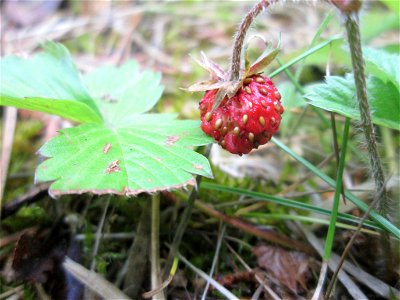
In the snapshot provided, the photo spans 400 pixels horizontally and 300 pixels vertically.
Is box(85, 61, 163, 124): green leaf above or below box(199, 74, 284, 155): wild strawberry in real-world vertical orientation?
below

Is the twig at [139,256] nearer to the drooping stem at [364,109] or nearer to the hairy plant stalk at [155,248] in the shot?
the hairy plant stalk at [155,248]

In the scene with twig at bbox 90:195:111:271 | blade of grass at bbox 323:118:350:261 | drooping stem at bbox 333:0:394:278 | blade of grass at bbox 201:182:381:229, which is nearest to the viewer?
drooping stem at bbox 333:0:394:278

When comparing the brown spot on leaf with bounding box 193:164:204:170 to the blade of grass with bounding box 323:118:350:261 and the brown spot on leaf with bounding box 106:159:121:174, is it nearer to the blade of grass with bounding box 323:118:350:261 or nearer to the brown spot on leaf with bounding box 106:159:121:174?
the brown spot on leaf with bounding box 106:159:121:174

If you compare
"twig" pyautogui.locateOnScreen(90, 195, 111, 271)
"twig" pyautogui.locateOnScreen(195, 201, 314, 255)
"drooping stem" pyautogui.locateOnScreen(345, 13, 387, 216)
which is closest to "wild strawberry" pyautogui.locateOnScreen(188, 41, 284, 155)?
"drooping stem" pyautogui.locateOnScreen(345, 13, 387, 216)

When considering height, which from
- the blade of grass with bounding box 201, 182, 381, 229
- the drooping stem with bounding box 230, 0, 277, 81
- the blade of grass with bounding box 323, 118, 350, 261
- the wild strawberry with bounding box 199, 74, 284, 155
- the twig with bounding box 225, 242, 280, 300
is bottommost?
the twig with bounding box 225, 242, 280, 300

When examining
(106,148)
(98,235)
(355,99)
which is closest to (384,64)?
(355,99)

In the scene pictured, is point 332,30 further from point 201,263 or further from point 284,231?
point 201,263
